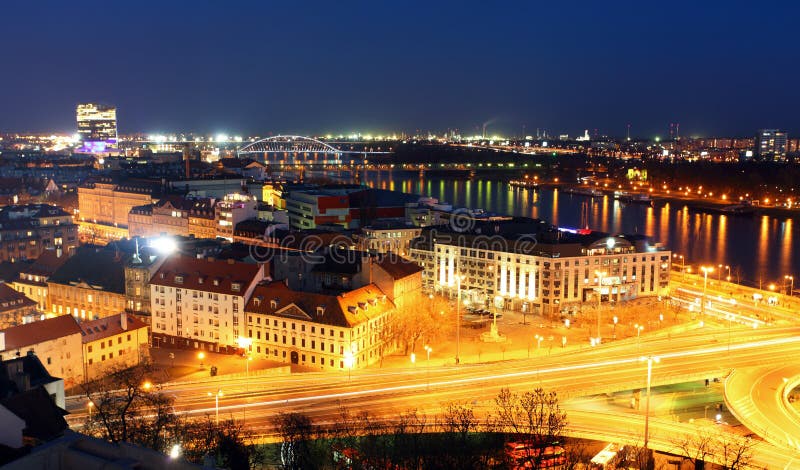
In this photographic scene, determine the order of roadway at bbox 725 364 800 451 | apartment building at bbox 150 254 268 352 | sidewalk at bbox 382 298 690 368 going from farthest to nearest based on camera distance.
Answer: apartment building at bbox 150 254 268 352
sidewalk at bbox 382 298 690 368
roadway at bbox 725 364 800 451

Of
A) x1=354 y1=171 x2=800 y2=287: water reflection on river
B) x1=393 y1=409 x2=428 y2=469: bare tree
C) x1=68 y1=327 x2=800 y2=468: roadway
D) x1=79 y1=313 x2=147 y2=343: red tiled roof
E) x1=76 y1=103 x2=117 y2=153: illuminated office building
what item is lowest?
x1=354 y1=171 x2=800 y2=287: water reflection on river

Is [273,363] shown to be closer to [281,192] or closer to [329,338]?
[329,338]

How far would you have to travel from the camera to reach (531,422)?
7.81m

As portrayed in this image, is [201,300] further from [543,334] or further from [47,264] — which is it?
[543,334]

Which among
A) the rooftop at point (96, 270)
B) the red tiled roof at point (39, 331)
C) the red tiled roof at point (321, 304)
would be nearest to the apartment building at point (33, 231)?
the rooftop at point (96, 270)

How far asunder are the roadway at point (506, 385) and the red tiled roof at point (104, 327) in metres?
2.06

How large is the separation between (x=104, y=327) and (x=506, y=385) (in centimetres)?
685

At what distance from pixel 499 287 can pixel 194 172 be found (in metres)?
29.6

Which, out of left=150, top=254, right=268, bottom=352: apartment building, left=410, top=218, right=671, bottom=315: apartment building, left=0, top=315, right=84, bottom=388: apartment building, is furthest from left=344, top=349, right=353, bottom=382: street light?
left=410, top=218, right=671, bottom=315: apartment building

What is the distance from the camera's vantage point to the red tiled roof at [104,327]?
1319 centimetres

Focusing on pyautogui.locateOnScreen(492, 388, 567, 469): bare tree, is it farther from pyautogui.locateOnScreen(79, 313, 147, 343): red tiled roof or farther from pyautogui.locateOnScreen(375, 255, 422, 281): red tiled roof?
pyautogui.locateOnScreen(79, 313, 147, 343): red tiled roof

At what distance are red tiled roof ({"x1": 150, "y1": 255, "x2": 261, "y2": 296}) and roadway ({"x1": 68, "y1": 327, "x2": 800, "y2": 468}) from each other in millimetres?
3076

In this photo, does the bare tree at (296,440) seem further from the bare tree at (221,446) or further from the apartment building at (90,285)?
the apartment building at (90,285)

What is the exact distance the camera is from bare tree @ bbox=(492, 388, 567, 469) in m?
8.02
